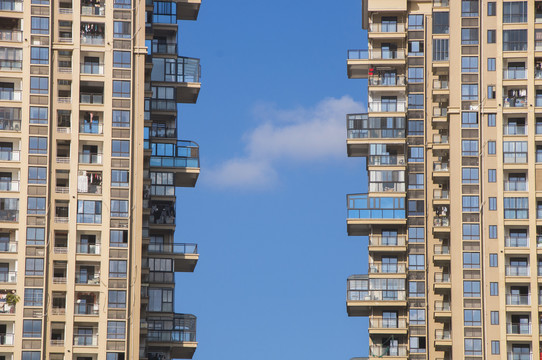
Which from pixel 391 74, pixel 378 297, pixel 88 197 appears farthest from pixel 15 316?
pixel 391 74

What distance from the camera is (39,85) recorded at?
13175cm

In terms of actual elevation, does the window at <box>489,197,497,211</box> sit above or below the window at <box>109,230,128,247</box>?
above

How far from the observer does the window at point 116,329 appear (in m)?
130

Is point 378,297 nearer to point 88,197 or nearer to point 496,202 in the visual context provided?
point 496,202

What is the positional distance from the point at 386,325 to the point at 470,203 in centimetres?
1869

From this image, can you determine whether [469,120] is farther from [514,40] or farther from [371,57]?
[371,57]

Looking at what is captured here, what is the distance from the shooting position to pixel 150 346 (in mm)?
143500

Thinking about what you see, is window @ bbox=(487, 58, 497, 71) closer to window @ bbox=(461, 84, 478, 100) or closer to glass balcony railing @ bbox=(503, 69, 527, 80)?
glass balcony railing @ bbox=(503, 69, 527, 80)

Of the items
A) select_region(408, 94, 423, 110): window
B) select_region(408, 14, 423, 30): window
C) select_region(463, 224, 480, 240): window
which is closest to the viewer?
select_region(463, 224, 480, 240): window

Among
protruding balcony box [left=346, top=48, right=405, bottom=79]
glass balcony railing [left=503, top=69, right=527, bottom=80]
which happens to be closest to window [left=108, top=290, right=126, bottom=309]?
glass balcony railing [left=503, top=69, right=527, bottom=80]

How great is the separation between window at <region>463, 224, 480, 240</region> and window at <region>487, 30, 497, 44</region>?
15.7 m

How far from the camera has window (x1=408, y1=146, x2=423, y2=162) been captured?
153 m

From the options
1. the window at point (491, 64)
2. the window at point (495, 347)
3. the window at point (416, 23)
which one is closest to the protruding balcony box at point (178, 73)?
the window at point (416, 23)

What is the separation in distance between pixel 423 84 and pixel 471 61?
1505 cm
